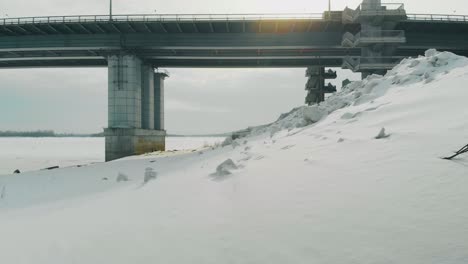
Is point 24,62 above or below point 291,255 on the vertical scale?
above

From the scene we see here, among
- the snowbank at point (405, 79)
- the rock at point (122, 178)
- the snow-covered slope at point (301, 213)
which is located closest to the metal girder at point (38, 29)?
the rock at point (122, 178)

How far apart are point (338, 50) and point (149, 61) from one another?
21.9 metres

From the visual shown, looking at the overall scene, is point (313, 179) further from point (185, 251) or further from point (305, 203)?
point (185, 251)

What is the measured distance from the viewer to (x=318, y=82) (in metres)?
50.2

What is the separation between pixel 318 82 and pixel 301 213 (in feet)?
157

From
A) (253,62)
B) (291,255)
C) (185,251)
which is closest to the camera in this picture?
(291,255)

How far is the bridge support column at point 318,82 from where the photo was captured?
1964 inches

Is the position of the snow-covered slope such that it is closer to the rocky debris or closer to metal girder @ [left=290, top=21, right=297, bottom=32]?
the rocky debris

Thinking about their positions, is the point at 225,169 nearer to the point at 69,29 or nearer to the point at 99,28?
the point at 99,28

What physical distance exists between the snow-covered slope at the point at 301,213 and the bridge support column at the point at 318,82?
1710 inches

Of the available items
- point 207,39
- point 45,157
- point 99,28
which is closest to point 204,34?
point 207,39

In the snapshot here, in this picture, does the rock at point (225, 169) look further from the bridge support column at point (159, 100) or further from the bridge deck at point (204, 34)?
the bridge support column at point (159, 100)

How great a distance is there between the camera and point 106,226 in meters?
4.51

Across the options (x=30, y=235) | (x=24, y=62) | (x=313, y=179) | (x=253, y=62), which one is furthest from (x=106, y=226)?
(x=24, y=62)
